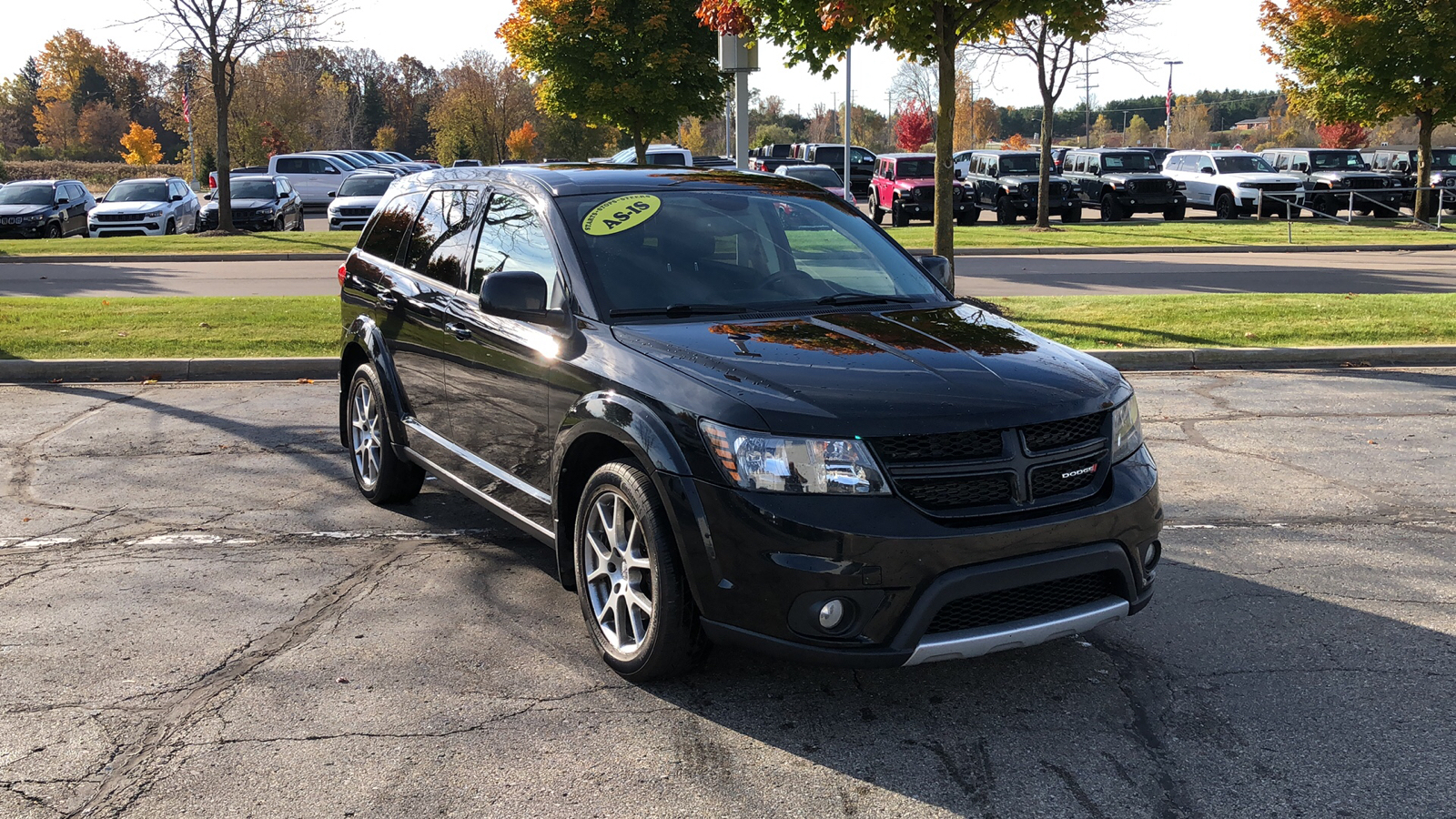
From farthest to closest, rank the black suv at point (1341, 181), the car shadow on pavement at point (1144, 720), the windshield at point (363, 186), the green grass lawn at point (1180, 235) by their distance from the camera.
→ the black suv at point (1341, 181), the windshield at point (363, 186), the green grass lawn at point (1180, 235), the car shadow on pavement at point (1144, 720)

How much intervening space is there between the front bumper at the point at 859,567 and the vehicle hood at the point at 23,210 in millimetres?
29146

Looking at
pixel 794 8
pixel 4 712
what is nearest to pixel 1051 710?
pixel 4 712

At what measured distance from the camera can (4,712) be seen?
3943mm

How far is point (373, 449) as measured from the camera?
6.44 m

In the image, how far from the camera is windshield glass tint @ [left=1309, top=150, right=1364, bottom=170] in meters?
34.7

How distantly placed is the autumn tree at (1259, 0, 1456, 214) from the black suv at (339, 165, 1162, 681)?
25.8m

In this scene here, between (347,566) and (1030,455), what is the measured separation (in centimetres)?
316

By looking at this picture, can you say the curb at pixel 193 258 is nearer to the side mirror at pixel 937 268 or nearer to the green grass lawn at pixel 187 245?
the green grass lawn at pixel 187 245

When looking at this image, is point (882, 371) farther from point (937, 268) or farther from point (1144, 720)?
point (937, 268)

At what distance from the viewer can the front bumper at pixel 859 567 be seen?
140 inches

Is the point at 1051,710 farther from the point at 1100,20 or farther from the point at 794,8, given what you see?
the point at 1100,20

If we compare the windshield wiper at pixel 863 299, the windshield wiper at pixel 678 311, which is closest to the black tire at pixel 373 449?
the windshield wiper at pixel 678 311

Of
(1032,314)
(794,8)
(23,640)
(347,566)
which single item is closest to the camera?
(23,640)

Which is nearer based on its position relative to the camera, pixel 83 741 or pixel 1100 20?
pixel 83 741
